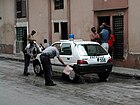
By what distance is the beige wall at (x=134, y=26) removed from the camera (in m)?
16.4

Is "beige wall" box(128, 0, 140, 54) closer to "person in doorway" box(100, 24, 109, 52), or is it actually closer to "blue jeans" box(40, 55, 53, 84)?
"person in doorway" box(100, 24, 109, 52)

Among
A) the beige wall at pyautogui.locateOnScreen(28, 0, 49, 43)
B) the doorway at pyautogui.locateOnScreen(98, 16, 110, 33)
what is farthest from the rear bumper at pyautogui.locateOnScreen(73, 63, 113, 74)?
the beige wall at pyautogui.locateOnScreen(28, 0, 49, 43)

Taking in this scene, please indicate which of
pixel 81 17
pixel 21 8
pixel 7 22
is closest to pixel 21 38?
pixel 21 8

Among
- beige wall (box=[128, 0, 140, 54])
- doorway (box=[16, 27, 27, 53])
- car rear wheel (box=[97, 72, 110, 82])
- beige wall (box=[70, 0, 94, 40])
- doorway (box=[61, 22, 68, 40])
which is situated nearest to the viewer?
car rear wheel (box=[97, 72, 110, 82])

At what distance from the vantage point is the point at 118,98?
987 cm

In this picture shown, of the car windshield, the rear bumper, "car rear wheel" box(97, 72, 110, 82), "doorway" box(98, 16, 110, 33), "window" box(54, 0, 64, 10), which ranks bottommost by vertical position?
"car rear wheel" box(97, 72, 110, 82)

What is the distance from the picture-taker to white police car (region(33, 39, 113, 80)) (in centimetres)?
1266

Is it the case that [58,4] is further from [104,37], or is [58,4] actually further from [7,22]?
[7,22]

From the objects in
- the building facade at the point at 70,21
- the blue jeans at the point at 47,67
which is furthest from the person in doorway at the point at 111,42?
the blue jeans at the point at 47,67

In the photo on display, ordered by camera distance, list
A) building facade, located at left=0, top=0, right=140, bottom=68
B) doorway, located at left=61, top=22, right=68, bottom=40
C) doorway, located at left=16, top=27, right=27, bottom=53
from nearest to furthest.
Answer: building facade, located at left=0, top=0, right=140, bottom=68, doorway, located at left=61, top=22, right=68, bottom=40, doorway, located at left=16, top=27, right=27, bottom=53

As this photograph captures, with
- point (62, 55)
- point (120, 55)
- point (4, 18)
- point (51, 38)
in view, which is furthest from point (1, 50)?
point (62, 55)

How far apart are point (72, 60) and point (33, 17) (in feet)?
40.0

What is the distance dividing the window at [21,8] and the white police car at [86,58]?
1312 centimetres

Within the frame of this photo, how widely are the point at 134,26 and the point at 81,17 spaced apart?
3.92 metres
